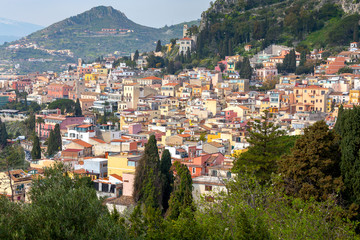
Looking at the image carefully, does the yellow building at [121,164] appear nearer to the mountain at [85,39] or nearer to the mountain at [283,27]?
the mountain at [283,27]

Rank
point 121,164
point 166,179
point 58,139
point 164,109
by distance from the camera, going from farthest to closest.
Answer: point 164,109
point 58,139
point 121,164
point 166,179

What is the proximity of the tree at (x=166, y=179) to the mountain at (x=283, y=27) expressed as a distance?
44.8 metres

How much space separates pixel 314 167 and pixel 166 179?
845 centimetres

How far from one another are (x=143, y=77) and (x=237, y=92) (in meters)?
19.7

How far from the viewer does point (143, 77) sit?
7019 centimetres

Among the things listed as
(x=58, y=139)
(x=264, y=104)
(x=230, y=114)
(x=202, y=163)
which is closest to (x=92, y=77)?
(x=230, y=114)

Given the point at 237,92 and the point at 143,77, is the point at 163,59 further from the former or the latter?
the point at 237,92

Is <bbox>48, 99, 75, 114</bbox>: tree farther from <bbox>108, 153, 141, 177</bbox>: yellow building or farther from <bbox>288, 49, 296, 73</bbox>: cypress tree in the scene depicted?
<bbox>108, 153, 141, 177</bbox>: yellow building

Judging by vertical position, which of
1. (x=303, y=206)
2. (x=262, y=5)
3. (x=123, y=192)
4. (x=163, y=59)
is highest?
(x=262, y=5)

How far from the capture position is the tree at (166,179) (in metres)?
22.3

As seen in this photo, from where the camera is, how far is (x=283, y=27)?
7181 cm

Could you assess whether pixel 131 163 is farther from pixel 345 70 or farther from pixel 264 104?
pixel 345 70

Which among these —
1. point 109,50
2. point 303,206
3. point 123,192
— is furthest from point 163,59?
point 109,50

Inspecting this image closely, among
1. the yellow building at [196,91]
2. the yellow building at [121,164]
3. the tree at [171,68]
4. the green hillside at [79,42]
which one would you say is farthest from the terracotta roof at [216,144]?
the green hillside at [79,42]
